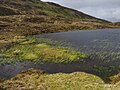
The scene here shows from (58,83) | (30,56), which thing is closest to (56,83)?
(58,83)

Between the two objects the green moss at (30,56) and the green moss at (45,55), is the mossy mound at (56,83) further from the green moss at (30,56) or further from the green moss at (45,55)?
the green moss at (30,56)

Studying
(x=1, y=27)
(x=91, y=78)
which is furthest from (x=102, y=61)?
(x=1, y=27)

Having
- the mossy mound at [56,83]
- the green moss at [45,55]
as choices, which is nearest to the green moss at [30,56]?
the green moss at [45,55]

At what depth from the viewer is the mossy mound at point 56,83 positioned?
3972 cm

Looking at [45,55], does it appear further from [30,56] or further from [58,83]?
[58,83]

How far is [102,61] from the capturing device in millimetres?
65250

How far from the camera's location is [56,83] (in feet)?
137

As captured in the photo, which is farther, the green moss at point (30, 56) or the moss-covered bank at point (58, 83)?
the green moss at point (30, 56)

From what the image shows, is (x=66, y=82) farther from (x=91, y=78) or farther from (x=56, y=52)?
(x=56, y=52)

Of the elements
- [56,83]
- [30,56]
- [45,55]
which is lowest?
[30,56]

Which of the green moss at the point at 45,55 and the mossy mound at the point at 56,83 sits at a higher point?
the mossy mound at the point at 56,83

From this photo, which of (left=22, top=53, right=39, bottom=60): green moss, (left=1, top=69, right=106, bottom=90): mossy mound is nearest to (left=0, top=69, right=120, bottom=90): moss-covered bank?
(left=1, top=69, right=106, bottom=90): mossy mound

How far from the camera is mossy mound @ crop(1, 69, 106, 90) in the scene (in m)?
39.7

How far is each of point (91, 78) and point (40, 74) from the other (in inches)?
414
